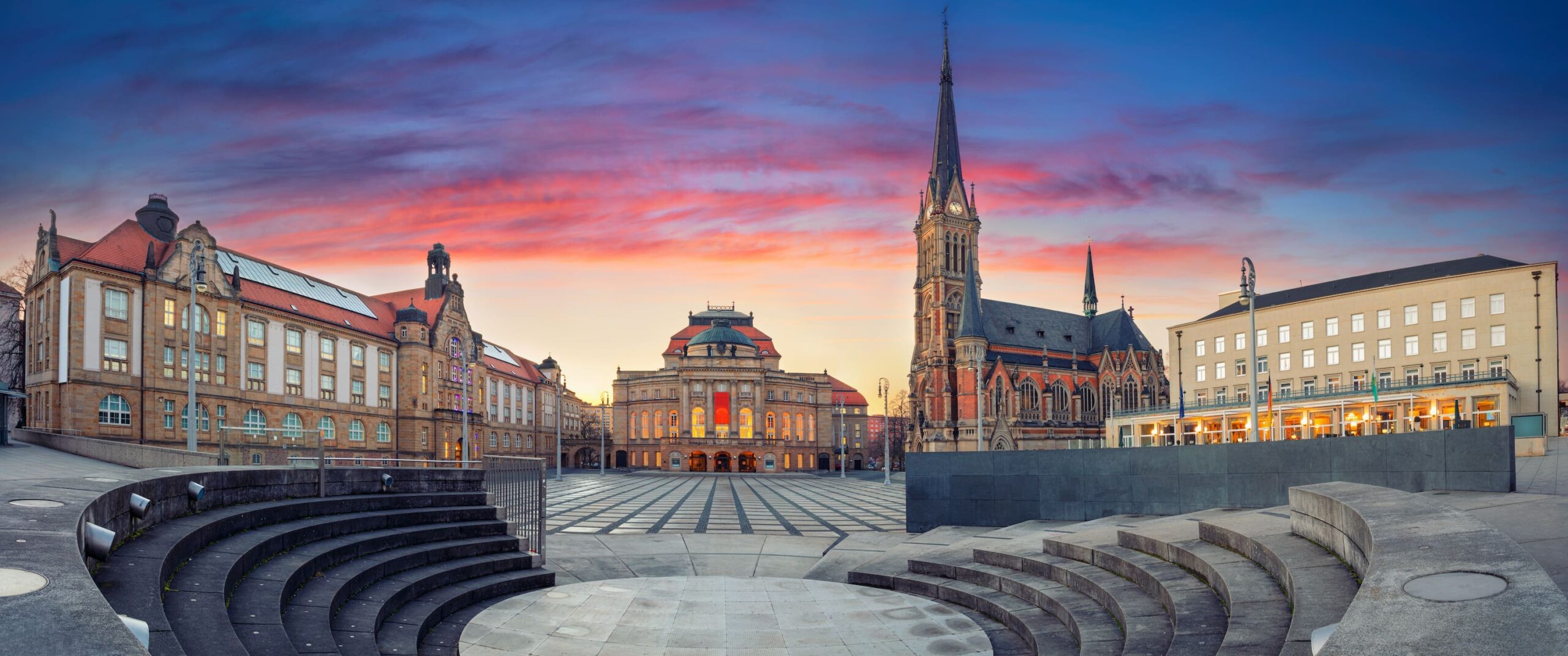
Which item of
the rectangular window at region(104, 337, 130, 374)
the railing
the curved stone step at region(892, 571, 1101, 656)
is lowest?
the curved stone step at region(892, 571, 1101, 656)

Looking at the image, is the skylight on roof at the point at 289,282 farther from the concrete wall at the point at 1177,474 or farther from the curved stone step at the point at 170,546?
the concrete wall at the point at 1177,474

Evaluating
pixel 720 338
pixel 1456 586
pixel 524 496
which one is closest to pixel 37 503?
pixel 524 496

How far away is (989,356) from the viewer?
115062 millimetres

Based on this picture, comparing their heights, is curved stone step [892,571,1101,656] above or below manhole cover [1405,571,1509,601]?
below

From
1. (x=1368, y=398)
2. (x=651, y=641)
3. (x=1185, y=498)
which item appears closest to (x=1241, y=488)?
(x=1185, y=498)

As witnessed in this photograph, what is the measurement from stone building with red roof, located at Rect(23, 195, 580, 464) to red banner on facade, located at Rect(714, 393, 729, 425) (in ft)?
106

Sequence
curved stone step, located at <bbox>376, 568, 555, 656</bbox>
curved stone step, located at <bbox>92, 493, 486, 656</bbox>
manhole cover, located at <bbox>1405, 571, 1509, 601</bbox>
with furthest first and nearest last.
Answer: curved stone step, located at <bbox>376, 568, 555, 656</bbox> < curved stone step, located at <bbox>92, 493, 486, 656</bbox> < manhole cover, located at <bbox>1405, 571, 1509, 601</bbox>

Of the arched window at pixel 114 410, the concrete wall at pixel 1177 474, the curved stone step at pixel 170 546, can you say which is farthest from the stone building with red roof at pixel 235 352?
the concrete wall at pixel 1177 474

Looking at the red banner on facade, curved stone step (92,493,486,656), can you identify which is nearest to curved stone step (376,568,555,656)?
curved stone step (92,493,486,656)

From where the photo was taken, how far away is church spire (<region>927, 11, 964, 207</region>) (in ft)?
403

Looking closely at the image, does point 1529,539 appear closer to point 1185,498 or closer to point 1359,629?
point 1359,629

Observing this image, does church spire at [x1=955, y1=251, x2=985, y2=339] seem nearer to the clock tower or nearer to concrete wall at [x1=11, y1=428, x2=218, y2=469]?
the clock tower

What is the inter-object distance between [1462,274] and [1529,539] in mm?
63362

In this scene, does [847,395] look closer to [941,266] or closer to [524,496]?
[941,266]
